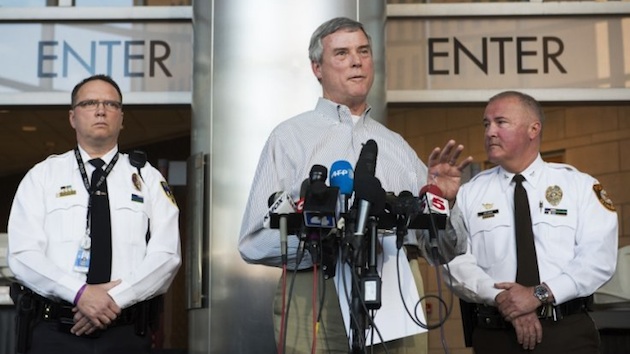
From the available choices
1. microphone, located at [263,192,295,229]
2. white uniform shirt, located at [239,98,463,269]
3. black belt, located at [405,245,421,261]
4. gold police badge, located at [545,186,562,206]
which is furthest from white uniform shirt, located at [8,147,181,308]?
gold police badge, located at [545,186,562,206]

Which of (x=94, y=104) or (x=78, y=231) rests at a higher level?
(x=94, y=104)

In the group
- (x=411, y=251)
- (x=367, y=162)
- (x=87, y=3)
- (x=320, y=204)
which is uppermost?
(x=87, y=3)

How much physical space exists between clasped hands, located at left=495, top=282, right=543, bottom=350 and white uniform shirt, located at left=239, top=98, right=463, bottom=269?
0.54 meters

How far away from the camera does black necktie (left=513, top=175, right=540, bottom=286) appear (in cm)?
430

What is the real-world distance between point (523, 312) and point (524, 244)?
0.28 m

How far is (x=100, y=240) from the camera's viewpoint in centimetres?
405

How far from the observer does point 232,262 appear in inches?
219

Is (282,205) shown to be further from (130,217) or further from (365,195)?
(130,217)

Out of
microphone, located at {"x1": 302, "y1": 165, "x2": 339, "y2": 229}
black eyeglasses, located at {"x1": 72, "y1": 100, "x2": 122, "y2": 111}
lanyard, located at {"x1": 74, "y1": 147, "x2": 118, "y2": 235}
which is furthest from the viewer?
black eyeglasses, located at {"x1": 72, "y1": 100, "x2": 122, "y2": 111}

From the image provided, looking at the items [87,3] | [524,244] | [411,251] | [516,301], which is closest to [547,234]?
[524,244]

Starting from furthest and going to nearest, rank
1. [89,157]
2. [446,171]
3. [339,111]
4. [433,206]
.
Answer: [89,157]
[339,111]
[446,171]
[433,206]

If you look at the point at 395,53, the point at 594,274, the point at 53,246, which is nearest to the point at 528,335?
the point at 594,274

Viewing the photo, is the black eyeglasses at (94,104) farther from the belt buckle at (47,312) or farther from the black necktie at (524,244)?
the black necktie at (524,244)

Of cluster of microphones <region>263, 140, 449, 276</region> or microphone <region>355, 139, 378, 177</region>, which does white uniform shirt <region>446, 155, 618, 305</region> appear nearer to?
cluster of microphones <region>263, 140, 449, 276</region>
